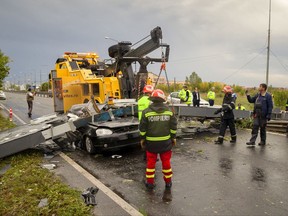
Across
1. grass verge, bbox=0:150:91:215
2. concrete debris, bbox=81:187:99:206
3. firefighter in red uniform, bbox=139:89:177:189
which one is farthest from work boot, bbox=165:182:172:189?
grass verge, bbox=0:150:91:215

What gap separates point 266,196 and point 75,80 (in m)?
9.35

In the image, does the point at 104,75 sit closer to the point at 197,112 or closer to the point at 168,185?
the point at 197,112

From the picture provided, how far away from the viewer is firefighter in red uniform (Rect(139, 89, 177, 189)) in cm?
512

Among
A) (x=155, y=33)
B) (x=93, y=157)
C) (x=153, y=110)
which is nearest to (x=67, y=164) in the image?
(x=93, y=157)

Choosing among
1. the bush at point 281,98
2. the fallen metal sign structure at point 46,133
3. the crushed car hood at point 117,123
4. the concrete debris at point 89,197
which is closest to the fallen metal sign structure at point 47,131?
the fallen metal sign structure at point 46,133

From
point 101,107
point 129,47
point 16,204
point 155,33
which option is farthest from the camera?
point 129,47

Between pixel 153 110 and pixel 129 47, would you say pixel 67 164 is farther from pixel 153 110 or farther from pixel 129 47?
pixel 129 47

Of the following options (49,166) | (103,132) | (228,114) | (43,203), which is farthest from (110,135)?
(228,114)

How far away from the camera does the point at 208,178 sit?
5707 millimetres

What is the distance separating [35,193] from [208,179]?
3070 mm

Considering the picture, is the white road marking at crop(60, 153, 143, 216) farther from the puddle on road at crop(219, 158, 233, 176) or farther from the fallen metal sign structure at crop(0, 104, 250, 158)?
the puddle on road at crop(219, 158, 233, 176)

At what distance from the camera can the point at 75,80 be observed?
12.4 m

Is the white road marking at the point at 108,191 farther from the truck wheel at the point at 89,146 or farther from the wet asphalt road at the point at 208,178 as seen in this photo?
the truck wheel at the point at 89,146

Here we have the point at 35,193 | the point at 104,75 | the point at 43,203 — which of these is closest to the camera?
the point at 43,203
